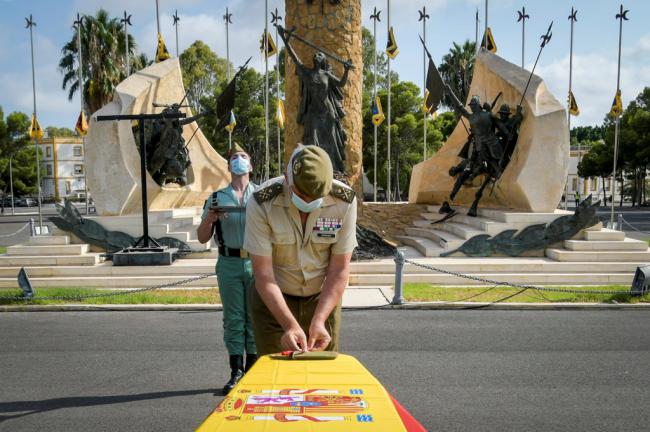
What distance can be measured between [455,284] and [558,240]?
2.86 metres

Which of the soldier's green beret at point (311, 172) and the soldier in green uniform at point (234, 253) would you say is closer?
the soldier's green beret at point (311, 172)

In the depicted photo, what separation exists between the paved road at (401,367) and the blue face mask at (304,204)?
7.03ft

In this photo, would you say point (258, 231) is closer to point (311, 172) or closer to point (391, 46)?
point (311, 172)

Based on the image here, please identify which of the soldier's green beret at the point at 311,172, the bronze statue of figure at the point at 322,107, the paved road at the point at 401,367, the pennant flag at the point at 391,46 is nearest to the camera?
the soldier's green beret at the point at 311,172

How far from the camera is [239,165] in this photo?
4.17 m

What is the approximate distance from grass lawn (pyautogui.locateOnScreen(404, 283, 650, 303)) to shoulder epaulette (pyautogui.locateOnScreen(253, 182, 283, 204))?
5.63m

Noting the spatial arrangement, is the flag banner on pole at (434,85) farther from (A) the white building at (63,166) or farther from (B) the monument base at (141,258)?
(A) the white building at (63,166)

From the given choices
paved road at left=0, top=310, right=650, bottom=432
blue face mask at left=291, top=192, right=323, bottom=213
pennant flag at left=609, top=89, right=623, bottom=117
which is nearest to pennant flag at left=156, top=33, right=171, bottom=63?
paved road at left=0, top=310, right=650, bottom=432

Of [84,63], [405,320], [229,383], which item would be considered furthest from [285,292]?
[84,63]

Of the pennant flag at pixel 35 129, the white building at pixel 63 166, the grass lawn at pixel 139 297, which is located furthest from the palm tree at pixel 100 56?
the white building at pixel 63 166

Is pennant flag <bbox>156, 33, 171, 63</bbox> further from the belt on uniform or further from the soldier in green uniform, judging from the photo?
the belt on uniform

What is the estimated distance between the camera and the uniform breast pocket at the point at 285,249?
263 cm

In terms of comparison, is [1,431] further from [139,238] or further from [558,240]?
[558,240]

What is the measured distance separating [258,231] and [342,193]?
18.7 inches
